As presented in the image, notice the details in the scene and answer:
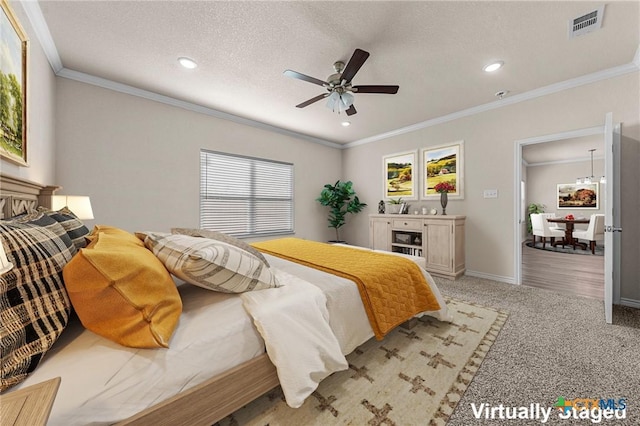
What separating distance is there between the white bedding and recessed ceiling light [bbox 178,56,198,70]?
2.36 metres

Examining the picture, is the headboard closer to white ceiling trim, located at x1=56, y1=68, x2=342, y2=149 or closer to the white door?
white ceiling trim, located at x1=56, y1=68, x2=342, y2=149

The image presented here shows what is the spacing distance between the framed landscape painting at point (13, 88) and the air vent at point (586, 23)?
4.04 meters

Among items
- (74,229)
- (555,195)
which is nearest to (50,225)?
(74,229)

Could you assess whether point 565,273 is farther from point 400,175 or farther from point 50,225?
point 50,225

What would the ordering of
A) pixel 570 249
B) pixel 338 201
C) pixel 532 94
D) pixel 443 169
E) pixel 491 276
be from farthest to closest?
pixel 570 249 < pixel 338 201 < pixel 443 169 < pixel 491 276 < pixel 532 94

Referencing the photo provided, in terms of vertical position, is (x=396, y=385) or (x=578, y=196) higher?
(x=578, y=196)

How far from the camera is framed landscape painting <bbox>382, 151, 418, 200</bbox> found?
14.6 feet

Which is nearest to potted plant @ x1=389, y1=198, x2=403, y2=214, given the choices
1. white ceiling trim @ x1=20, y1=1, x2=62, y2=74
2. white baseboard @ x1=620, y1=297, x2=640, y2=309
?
white baseboard @ x1=620, y1=297, x2=640, y2=309

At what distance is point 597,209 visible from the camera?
6828 millimetres

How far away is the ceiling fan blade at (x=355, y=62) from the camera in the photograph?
1.92 metres

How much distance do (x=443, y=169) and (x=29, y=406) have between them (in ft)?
15.2

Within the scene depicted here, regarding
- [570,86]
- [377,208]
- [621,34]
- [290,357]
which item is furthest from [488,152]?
[290,357]

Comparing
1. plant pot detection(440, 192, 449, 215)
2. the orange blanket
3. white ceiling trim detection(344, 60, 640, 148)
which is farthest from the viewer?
plant pot detection(440, 192, 449, 215)

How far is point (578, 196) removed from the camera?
7098 millimetres
